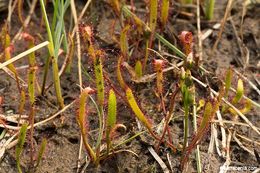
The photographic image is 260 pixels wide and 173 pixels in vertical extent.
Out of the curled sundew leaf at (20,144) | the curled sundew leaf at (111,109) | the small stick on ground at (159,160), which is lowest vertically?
the small stick on ground at (159,160)

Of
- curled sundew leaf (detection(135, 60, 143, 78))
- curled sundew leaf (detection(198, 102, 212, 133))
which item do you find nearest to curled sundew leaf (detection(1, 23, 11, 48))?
curled sundew leaf (detection(135, 60, 143, 78))

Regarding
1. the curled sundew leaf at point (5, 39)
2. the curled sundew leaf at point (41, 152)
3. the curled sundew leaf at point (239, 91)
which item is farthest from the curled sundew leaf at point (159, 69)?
the curled sundew leaf at point (5, 39)

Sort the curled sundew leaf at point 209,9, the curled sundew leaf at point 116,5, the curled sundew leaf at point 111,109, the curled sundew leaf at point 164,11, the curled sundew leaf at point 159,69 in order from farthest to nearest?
the curled sundew leaf at point 209,9 → the curled sundew leaf at point 116,5 → the curled sundew leaf at point 164,11 → the curled sundew leaf at point 159,69 → the curled sundew leaf at point 111,109

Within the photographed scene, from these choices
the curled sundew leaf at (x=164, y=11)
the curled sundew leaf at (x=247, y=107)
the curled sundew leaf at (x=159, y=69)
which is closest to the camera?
the curled sundew leaf at (x=159, y=69)

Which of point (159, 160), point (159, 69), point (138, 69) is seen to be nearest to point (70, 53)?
point (138, 69)

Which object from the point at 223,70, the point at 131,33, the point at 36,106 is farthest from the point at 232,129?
the point at 36,106

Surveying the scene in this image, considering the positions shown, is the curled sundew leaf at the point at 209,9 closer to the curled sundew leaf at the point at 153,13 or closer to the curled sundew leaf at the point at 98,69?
the curled sundew leaf at the point at 153,13

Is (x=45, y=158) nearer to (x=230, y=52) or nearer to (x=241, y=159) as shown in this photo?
(x=241, y=159)

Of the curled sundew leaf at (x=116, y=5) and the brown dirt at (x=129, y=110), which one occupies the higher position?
the curled sundew leaf at (x=116, y=5)

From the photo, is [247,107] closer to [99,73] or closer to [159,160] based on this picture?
[159,160]
